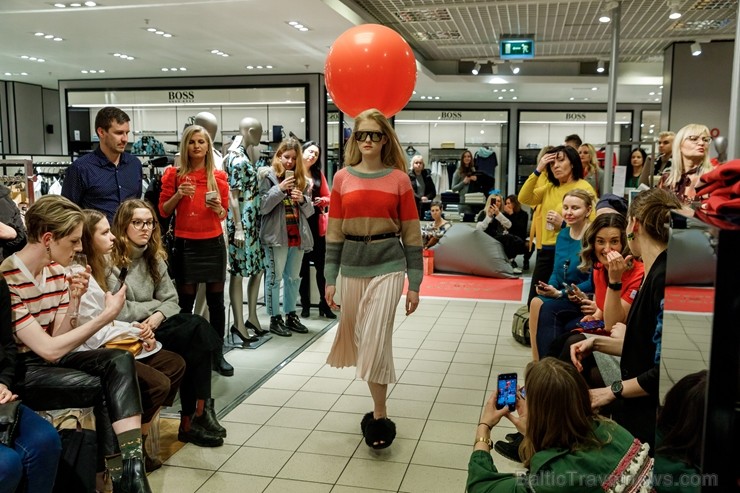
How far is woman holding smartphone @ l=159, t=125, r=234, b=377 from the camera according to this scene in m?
4.22

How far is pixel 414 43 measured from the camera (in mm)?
10492

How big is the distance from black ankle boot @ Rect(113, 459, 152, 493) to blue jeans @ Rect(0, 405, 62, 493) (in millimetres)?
314

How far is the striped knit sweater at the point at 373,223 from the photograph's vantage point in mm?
3268

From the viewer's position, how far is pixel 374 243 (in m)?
3.28

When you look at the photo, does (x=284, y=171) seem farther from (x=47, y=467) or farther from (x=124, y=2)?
(x=47, y=467)

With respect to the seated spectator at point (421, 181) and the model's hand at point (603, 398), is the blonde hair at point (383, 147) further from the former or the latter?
the seated spectator at point (421, 181)

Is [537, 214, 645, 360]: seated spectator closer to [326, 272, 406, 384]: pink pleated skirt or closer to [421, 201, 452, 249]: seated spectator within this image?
[326, 272, 406, 384]: pink pleated skirt

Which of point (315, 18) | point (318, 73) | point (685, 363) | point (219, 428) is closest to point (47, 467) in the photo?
point (219, 428)

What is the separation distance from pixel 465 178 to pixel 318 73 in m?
3.14

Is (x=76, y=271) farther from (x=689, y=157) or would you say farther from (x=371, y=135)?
(x=689, y=157)

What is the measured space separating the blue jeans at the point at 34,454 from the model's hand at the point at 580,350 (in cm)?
205

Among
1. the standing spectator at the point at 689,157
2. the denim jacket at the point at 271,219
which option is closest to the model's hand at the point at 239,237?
the denim jacket at the point at 271,219

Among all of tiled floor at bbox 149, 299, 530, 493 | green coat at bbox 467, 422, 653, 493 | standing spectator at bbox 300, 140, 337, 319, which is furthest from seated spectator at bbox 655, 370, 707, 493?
standing spectator at bbox 300, 140, 337, 319

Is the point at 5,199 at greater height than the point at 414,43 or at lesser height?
lesser
